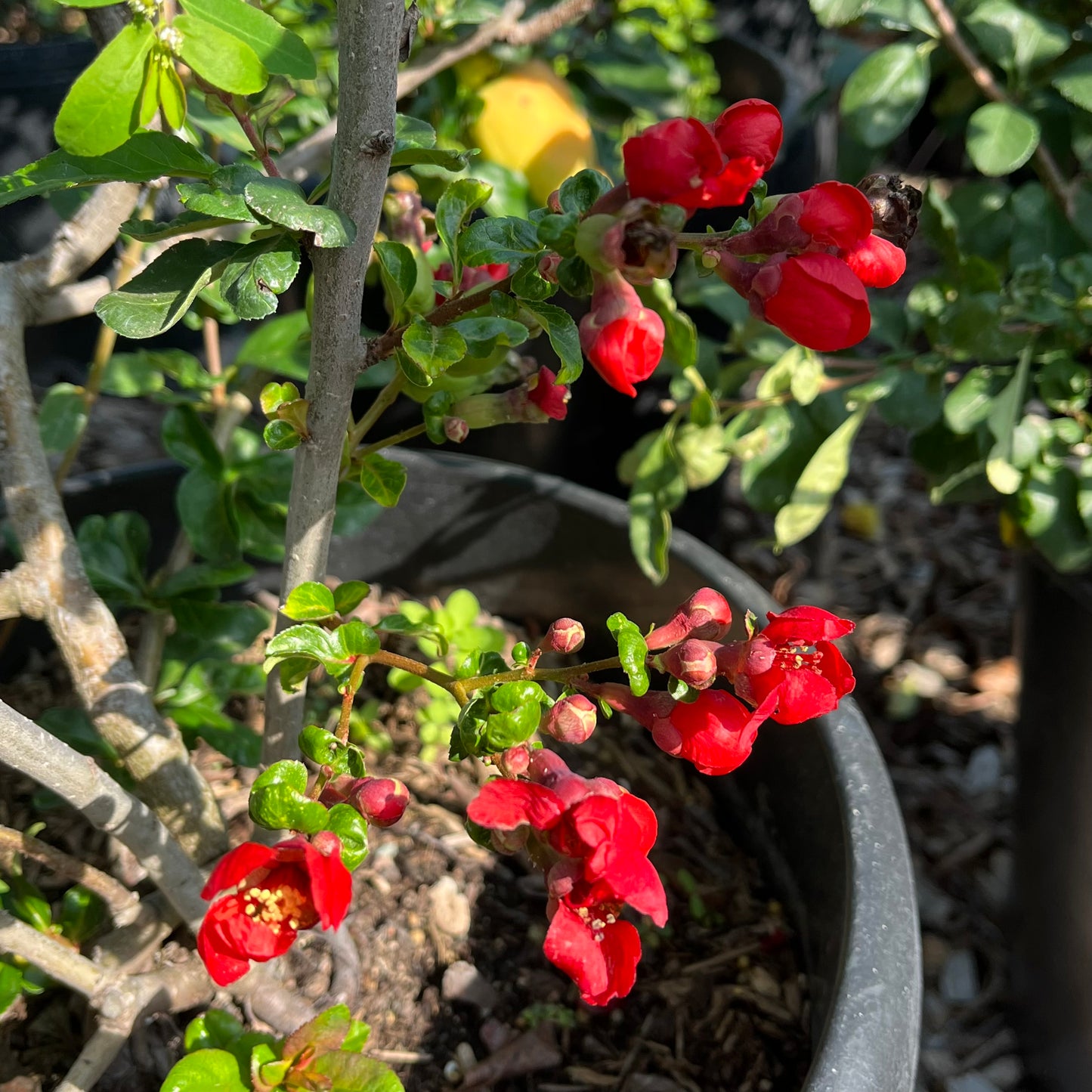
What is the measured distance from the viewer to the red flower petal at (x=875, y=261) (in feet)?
1.44

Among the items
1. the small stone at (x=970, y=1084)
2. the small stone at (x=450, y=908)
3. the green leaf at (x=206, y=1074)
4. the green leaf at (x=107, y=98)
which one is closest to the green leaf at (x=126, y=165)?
the green leaf at (x=107, y=98)

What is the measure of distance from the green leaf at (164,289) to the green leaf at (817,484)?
631 millimetres

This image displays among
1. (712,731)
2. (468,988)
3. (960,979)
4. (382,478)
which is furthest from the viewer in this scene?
(960,979)

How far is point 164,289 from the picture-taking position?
50 centimetres

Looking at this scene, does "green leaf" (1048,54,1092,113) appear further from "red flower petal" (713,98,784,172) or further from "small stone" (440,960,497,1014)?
"small stone" (440,960,497,1014)

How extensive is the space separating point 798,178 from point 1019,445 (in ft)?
2.19

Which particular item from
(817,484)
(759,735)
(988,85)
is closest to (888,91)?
(988,85)

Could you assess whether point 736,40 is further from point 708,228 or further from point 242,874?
point 242,874

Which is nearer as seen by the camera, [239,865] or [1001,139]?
[239,865]

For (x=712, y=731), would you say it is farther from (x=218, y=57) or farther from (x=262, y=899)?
(x=218, y=57)

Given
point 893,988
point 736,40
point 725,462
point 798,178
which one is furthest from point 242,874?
point 736,40

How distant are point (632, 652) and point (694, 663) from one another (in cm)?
3

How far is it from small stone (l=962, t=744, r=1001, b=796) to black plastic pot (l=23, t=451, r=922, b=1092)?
0.50m

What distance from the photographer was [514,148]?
1225 mm
